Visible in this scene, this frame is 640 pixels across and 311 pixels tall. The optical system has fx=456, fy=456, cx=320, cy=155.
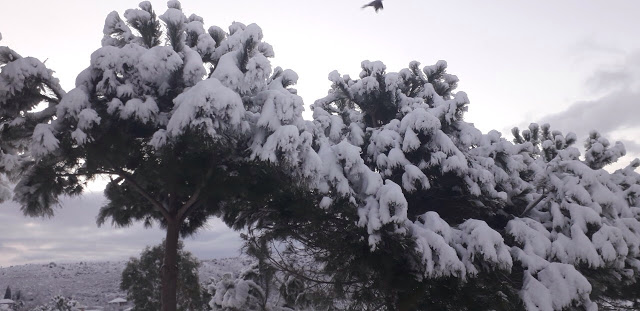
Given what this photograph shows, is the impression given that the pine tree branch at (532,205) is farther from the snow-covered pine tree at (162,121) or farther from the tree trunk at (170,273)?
the tree trunk at (170,273)

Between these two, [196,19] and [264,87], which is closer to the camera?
[264,87]

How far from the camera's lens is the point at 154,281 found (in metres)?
32.1

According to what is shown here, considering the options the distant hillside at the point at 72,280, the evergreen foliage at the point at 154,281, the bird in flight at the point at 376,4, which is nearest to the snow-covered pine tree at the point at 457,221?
the bird in flight at the point at 376,4

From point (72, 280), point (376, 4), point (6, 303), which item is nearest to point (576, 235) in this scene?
point (376, 4)

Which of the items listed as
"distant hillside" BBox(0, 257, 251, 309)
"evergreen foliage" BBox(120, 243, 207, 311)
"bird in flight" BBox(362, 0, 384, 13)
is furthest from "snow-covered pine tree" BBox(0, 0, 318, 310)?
"distant hillside" BBox(0, 257, 251, 309)

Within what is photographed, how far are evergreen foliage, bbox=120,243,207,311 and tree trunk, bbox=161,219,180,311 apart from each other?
815 inches

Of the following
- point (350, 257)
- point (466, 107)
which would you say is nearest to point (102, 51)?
point (350, 257)

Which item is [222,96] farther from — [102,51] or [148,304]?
[148,304]

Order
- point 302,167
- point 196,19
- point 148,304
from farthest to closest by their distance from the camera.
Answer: point 148,304 → point 196,19 → point 302,167

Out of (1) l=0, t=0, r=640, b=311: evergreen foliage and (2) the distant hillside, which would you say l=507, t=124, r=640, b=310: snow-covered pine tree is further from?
(2) the distant hillside

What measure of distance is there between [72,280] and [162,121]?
75885 millimetres

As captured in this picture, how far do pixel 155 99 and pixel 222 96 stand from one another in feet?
7.76

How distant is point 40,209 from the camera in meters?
11.5

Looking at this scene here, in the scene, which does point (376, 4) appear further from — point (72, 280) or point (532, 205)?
point (72, 280)
